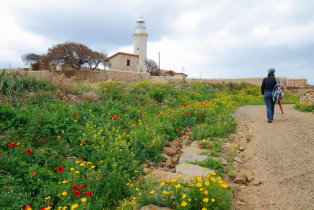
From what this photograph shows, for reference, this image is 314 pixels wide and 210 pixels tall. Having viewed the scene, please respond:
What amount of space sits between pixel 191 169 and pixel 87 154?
7.10ft

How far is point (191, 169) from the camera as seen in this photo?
157 inches

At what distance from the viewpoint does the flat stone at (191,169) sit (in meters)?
3.82

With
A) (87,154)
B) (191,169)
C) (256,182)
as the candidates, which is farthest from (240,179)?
(87,154)

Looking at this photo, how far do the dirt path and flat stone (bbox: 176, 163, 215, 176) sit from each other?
27.2 inches

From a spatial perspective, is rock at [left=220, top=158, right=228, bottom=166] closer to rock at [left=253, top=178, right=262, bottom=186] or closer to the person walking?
rock at [left=253, top=178, right=262, bottom=186]

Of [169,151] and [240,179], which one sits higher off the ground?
[169,151]

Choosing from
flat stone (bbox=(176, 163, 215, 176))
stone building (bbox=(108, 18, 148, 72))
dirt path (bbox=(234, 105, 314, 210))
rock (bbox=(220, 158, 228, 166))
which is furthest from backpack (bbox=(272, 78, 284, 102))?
stone building (bbox=(108, 18, 148, 72))

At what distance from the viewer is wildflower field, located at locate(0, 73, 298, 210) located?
2820 mm

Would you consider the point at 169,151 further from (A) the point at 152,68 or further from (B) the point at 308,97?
(A) the point at 152,68

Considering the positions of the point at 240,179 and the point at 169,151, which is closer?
the point at 240,179

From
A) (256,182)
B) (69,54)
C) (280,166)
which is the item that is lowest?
(256,182)

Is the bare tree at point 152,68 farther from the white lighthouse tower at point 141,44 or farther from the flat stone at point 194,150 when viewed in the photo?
the flat stone at point 194,150

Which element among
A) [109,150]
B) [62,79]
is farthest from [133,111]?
[62,79]

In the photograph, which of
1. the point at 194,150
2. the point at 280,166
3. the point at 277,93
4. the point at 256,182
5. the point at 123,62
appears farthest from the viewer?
the point at 123,62
